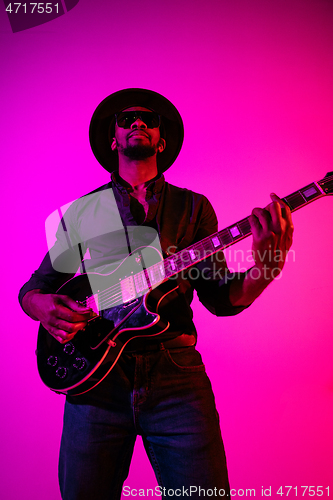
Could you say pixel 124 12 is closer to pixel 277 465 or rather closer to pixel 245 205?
pixel 245 205

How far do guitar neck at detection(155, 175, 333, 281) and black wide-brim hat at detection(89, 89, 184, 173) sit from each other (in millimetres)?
751

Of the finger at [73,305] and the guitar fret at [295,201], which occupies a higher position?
the guitar fret at [295,201]

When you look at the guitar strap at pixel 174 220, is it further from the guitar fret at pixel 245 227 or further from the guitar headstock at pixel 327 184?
the guitar headstock at pixel 327 184

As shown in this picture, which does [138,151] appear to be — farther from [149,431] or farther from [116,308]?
[149,431]

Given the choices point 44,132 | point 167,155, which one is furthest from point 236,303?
point 44,132

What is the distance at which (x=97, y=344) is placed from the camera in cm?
133

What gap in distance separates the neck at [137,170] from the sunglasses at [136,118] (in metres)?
0.18

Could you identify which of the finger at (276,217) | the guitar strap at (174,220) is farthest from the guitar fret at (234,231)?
the guitar strap at (174,220)

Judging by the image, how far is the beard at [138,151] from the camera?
1708mm

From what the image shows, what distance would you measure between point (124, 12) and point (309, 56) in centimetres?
146

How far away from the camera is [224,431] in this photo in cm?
198

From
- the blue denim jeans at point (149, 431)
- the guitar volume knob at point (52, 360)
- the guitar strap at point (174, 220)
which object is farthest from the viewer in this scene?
the guitar strap at point (174, 220)

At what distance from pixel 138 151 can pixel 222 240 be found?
2.42 feet

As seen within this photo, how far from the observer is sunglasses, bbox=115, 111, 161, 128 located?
1742mm
